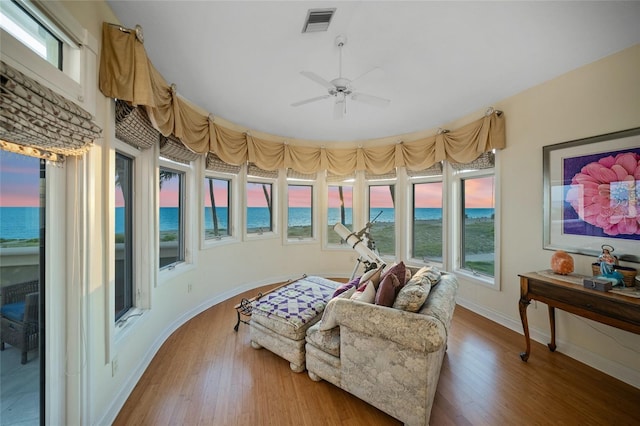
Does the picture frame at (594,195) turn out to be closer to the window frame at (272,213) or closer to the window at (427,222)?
the window at (427,222)

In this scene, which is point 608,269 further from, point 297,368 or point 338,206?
point 338,206

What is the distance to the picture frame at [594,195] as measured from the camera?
190 cm

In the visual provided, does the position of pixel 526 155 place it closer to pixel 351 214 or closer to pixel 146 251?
pixel 351 214

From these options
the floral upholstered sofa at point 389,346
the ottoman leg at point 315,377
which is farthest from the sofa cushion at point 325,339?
the ottoman leg at point 315,377


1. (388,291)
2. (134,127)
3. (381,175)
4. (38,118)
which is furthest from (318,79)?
(381,175)

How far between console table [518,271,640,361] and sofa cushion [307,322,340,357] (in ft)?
5.86

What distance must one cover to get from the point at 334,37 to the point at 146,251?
2479mm

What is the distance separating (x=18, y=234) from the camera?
3.61ft

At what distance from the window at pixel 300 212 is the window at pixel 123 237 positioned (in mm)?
2561

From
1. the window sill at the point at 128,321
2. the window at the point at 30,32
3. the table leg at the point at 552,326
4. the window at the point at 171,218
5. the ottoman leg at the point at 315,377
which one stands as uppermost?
the window at the point at 30,32

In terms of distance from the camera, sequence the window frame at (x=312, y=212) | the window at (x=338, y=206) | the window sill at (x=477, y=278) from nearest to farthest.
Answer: the window sill at (x=477, y=278), the window frame at (x=312, y=212), the window at (x=338, y=206)

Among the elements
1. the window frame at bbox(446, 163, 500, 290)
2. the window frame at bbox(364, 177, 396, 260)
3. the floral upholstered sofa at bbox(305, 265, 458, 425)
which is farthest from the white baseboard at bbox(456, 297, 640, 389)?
the window frame at bbox(364, 177, 396, 260)

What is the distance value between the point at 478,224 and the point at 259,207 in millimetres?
3477

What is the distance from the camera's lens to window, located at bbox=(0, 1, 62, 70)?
982mm
